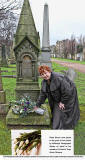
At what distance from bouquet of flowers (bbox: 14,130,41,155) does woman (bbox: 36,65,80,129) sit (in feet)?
3.52

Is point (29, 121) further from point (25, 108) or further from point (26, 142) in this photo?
point (26, 142)

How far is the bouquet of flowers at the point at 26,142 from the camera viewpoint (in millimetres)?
3312

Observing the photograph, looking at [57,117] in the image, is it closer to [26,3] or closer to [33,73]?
[33,73]

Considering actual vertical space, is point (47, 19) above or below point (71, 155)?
above

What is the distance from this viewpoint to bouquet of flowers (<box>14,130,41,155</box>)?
3312 mm

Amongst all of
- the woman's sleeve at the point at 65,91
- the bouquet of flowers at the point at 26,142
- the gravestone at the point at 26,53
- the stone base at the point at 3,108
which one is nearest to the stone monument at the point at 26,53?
the gravestone at the point at 26,53

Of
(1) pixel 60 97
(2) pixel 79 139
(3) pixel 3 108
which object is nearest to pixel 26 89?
(3) pixel 3 108

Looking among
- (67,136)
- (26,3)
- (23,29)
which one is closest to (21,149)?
(67,136)

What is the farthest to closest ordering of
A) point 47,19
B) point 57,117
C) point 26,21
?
point 47,19 → point 26,21 → point 57,117

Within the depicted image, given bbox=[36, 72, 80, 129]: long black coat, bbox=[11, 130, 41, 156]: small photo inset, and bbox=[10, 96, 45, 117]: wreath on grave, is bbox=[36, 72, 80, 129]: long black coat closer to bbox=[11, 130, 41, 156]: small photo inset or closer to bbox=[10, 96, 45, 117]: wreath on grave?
bbox=[10, 96, 45, 117]: wreath on grave

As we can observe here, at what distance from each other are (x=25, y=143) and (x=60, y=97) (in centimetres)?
145

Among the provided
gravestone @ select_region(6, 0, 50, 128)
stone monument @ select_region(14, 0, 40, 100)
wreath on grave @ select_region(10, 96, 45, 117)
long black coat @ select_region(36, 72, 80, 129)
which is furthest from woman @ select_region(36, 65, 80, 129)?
stone monument @ select_region(14, 0, 40, 100)

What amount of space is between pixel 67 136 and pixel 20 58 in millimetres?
3387

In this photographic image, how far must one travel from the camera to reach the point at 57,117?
173 inches
